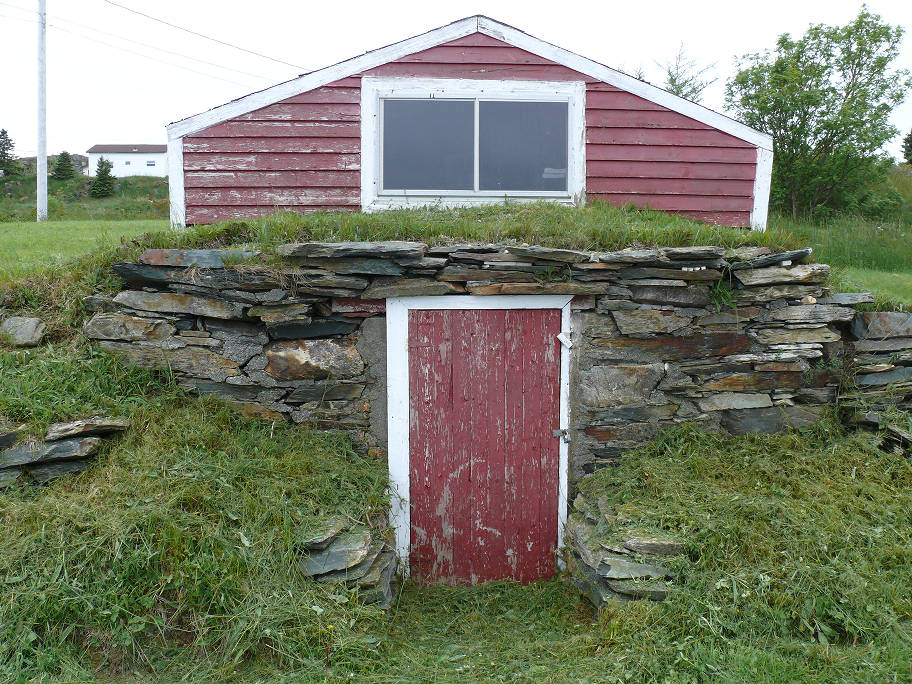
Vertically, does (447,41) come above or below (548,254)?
above

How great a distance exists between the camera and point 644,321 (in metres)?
4.92

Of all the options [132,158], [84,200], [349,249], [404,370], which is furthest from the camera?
[132,158]

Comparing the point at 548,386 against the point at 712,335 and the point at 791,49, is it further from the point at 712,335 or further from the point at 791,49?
the point at 791,49

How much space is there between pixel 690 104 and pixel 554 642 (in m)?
5.78

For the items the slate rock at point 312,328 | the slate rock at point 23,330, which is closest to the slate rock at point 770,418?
the slate rock at point 312,328

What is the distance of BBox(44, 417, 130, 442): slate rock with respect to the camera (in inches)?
162

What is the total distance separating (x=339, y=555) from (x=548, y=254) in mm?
2604

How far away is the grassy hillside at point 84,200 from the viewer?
19.7 meters

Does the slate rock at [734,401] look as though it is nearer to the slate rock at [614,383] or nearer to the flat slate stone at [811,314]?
the slate rock at [614,383]

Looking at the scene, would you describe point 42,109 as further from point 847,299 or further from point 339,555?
point 847,299

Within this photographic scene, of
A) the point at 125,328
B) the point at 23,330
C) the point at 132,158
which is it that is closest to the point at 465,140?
the point at 125,328

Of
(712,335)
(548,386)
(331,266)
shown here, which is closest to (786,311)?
(712,335)

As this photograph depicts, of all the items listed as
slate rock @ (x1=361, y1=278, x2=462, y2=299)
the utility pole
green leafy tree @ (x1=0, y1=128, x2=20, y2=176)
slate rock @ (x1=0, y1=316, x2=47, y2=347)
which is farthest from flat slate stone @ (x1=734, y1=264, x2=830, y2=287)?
green leafy tree @ (x1=0, y1=128, x2=20, y2=176)

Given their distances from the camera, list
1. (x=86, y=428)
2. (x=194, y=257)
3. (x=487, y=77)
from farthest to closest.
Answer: (x=487, y=77), (x=194, y=257), (x=86, y=428)
